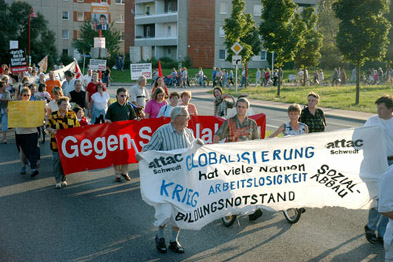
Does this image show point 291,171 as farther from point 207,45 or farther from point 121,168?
point 207,45

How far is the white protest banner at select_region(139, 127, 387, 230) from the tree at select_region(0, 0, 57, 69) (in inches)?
2300

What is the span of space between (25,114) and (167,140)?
558 cm

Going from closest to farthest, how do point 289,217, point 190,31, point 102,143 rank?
point 289,217
point 102,143
point 190,31

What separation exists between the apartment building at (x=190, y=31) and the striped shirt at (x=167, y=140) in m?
62.3

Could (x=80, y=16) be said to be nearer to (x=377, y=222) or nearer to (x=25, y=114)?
(x=25, y=114)

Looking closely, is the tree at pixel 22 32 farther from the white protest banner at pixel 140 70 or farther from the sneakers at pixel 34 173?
the sneakers at pixel 34 173

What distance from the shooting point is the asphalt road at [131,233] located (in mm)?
6234

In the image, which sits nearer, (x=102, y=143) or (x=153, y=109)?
(x=102, y=143)

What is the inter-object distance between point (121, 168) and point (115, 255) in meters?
4.66

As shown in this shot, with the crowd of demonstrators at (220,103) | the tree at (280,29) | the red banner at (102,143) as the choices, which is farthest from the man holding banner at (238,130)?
the tree at (280,29)

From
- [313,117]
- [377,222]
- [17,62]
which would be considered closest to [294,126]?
[313,117]

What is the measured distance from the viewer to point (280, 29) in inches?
1319

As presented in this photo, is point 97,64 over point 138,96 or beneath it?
over

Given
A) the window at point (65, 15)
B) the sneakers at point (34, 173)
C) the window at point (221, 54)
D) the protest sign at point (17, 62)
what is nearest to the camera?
the sneakers at point (34, 173)
